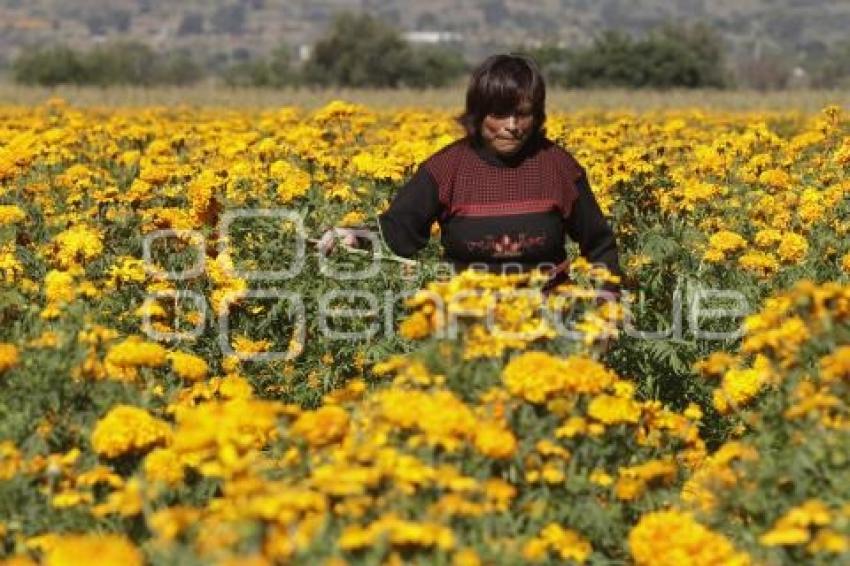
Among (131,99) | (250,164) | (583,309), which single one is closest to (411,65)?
(131,99)

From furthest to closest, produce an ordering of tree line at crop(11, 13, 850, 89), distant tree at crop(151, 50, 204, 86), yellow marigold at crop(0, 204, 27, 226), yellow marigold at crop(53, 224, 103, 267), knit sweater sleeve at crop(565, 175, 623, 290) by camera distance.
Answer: distant tree at crop(151, 50, 204, 86)
tree line at crop(11, 13, 850, 89)
yellow marigold at crop(0, 204, 27, 226)
yellow marigold at crop(53, 224, 103, 267)
knit sweater sleeve at crop(565, 175, 623, 290)

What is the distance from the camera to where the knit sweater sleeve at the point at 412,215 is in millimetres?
4680

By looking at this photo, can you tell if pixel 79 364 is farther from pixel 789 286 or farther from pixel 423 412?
Result: pixel 789 286

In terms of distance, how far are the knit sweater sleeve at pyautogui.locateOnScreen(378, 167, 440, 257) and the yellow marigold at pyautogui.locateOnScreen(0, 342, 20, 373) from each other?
1.57 meters

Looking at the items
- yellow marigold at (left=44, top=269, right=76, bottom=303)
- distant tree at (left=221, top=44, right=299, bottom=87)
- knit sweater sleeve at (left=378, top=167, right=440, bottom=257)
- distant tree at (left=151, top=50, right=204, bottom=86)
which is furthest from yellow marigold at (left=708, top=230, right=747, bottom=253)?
distant tree at (left=151, top=50, right=204, bottom=86)

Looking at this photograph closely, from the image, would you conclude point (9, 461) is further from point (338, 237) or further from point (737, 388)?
point (737, 388)

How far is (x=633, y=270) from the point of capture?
243 inches

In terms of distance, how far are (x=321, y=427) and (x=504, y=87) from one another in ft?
5.85

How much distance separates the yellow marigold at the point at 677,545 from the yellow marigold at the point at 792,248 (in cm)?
317

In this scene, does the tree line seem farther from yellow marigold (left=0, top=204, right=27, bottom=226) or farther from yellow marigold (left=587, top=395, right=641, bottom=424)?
yellow marigold (left=587, top=395, right=641, bottom=424)

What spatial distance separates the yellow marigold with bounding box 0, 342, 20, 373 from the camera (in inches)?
142

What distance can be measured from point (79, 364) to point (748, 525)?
6.39ft

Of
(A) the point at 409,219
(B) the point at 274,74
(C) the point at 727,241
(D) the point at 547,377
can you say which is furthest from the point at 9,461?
(B) the point at 274,74

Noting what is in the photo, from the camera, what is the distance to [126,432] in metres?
3.38
